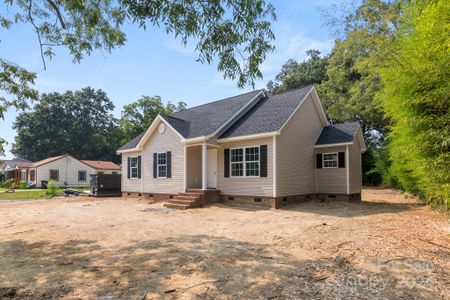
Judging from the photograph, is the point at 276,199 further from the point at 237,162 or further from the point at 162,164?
the point at 162,164

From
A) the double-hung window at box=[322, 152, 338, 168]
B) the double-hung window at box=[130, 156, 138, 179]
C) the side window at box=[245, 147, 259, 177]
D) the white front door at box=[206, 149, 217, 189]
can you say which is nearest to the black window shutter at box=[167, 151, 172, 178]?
the white front door at box=[206, 149, 217, 189]

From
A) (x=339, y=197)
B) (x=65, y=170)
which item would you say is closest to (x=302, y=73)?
(x=339, y=197)

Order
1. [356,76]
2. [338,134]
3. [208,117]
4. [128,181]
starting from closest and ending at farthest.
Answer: [338,134], [208,117], [128,181], [356,76]

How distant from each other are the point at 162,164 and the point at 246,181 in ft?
16.7

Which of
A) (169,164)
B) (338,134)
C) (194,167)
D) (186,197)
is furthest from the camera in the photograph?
(169,164)

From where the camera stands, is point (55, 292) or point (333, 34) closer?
point (55, 292)

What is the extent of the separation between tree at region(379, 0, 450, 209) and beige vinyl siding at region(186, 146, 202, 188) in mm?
9579

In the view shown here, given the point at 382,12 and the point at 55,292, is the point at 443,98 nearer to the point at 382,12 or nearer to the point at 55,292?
the point at 55,292

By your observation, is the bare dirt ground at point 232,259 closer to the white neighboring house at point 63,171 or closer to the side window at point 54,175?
the white neighboring house at point 63,171

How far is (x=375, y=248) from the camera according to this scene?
18.7 feet

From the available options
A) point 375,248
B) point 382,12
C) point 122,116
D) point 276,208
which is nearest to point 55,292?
point 375,248

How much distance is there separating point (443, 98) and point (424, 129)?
1.09 m

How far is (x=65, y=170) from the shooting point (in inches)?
1444

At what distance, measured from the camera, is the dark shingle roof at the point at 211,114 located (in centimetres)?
1438
